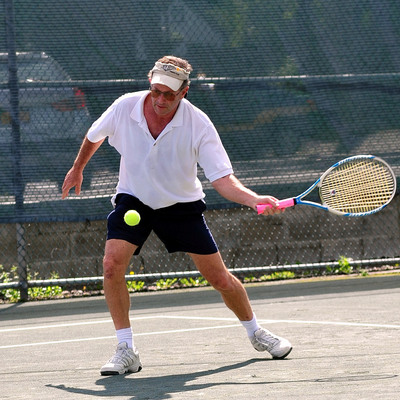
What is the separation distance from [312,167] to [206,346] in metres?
3.50

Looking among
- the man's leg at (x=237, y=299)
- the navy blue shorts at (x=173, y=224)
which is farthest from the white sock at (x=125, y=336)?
the man's leg at (x=237, y=299)

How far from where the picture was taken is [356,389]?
4613 millimetres

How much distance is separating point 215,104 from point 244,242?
1442 mm

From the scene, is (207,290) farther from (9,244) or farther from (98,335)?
(98,335)

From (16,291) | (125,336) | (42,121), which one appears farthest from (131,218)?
(16,291)

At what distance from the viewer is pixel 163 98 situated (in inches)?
222

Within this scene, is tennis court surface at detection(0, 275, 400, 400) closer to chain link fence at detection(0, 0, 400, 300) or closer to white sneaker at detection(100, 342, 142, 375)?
white sneaker at detection(100, 342, 142, 375)

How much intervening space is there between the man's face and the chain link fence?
3632 millimetres

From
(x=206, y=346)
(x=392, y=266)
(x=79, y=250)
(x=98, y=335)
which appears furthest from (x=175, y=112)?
(x=392, y=266)

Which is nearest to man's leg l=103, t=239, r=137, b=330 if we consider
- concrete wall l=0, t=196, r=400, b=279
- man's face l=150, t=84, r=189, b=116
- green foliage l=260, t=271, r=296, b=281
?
man's face l=150, t=84, r=189, b=116

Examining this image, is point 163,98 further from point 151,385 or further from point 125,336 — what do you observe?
point 151,385

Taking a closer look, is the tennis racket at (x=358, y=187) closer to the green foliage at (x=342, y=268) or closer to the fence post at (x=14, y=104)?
the fence post at (x=14, y=104)

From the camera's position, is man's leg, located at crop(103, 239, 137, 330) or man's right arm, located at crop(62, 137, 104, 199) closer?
man's leg, located at crop(103, 239, 137, 330)

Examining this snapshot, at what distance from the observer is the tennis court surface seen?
16.1ft
